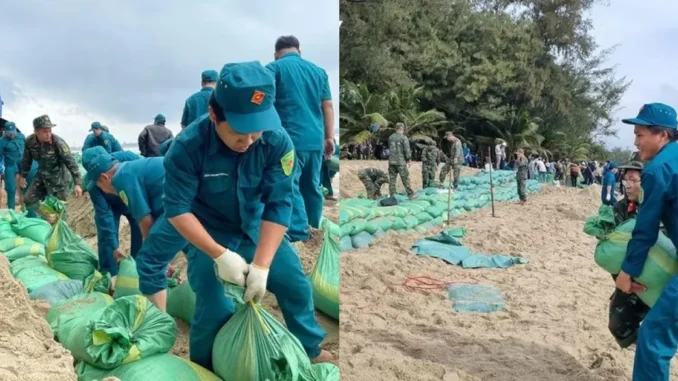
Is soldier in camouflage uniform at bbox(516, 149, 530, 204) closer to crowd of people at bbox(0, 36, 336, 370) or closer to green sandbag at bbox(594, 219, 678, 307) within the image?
green sandbag at bbox(594, 219, 678, 307)

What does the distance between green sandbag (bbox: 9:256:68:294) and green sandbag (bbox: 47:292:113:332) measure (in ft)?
1.90

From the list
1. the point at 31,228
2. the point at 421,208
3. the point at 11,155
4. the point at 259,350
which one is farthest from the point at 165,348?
the point at 11,155

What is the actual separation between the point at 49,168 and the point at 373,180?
8.32 ft

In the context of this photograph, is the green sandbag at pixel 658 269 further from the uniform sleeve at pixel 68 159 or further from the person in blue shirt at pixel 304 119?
the uniform sleeve at pixel 68 159

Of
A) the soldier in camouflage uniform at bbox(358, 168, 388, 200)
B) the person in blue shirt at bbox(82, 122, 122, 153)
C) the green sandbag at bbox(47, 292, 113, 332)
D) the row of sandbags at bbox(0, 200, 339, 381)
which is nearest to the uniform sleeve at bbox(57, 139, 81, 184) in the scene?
the person in blue shirt at bbox(82, 122, 122, 153)

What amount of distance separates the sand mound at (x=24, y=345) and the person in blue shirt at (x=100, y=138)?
1145 mm

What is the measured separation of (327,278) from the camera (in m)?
2.20

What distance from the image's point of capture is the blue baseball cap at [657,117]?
7.85 feet

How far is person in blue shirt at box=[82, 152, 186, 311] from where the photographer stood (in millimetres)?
2273

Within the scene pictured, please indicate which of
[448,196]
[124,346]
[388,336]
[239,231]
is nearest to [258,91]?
[239,231]

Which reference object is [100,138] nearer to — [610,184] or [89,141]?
[89,141]

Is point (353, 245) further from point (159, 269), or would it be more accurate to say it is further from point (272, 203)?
point (272, 203)

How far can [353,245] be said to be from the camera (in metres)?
4.64

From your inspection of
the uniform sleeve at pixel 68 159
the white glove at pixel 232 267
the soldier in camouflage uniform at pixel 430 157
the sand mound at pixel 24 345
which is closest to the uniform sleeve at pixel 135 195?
the sand mound at pixel 24 345
